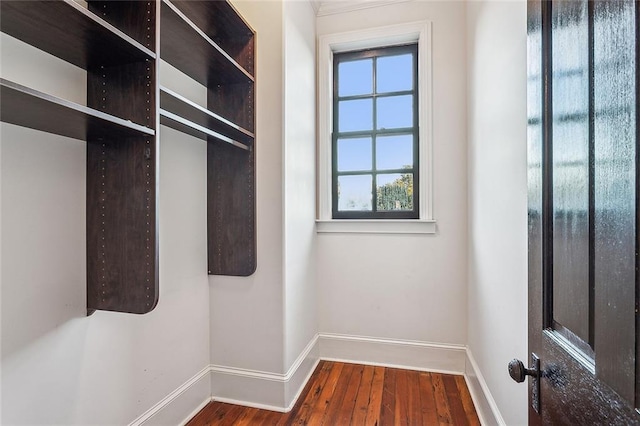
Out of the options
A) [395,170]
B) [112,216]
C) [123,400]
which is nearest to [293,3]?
[395,170]

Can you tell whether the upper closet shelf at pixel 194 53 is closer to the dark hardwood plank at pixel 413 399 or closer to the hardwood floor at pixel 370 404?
the hardwood floor at pixel 370 404

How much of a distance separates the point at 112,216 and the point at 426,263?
1.98 meters

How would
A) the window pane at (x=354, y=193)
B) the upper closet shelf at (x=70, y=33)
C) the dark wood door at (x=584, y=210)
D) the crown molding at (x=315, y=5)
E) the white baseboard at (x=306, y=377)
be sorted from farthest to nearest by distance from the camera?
1. the window pane at (x=354, y=193)
2. the crown molding at (x=315, y=5)
3. the white baseboard at (x=306, y=377)
4. the upper closet shelf at (x=70, y=33)
5. the dark wood door at (x=584, y=210)

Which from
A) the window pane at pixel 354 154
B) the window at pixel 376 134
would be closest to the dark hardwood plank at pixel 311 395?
the window at pixel 376 134

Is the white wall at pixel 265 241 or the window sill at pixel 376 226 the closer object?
the white wall at pixel 265 241

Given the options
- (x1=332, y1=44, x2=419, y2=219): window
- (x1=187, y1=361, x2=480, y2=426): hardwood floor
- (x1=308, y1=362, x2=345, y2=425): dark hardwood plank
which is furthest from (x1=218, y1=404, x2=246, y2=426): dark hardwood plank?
(x1=332, y1=44, x2=419, y2=219): window

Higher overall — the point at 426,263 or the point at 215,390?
the point at 426,263

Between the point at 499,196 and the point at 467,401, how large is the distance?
1.30 meters

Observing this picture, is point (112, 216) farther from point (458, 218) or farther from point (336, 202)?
point (458, 218)

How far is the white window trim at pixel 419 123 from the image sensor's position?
2.32 m

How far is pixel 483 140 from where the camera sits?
70.2 inches

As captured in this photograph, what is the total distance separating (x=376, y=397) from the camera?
1.95 meters

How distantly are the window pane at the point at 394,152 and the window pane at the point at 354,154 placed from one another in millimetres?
81

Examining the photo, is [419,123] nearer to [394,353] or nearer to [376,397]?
[394,353]
